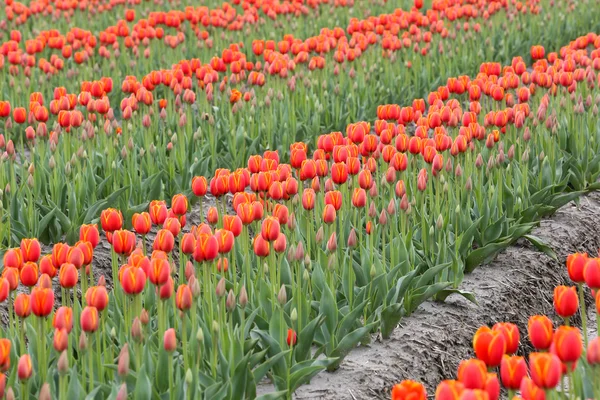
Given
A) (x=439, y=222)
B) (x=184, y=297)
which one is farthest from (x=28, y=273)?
(x=439, y=222)

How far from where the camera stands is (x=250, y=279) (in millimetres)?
4172

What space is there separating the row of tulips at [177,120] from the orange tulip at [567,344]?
331cm

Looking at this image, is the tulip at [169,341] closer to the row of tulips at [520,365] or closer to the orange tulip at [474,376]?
the row of tulips at [520,365]

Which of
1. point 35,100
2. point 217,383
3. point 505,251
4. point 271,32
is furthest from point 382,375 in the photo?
point 271,32

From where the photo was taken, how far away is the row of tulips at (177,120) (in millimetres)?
5746

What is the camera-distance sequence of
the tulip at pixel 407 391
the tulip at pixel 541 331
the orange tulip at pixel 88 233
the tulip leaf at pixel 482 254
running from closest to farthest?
the tulip at pixel 407 391, the tulip at pixel 541 331, the orange tulip at pixel 88 233, the tulip leaf at pixel 482 254

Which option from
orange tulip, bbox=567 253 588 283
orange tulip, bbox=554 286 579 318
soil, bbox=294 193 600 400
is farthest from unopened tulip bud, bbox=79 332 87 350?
orange tulip, bbox=567 253 588 283

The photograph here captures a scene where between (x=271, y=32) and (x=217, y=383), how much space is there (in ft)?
25.2

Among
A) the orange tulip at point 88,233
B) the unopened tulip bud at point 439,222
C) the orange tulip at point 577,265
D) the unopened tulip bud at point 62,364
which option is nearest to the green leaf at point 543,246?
the unopened tulip bud at point 439,222

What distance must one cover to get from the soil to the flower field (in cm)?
10

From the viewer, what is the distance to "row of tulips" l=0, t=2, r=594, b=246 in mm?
5746

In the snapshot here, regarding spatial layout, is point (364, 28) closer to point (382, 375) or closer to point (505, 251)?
point (505, 251)

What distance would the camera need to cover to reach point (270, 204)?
496cm

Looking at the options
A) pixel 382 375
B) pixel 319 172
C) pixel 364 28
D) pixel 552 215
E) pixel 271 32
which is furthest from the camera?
pixel 271 32
